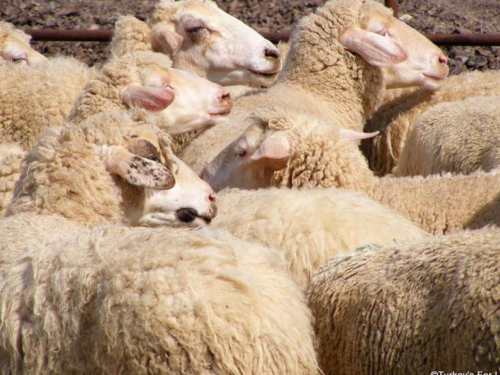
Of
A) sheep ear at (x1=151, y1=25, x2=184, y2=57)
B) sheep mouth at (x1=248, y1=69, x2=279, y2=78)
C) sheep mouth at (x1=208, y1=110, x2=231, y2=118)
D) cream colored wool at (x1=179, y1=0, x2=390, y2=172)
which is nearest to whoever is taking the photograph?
sheep mouth at (x1=208, y1=110, x2=231, y2=118)

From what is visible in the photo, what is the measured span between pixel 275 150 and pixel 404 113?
206 cm

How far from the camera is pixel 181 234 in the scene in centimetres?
251

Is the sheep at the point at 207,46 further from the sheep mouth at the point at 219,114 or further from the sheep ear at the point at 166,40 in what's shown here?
the sheep mouth at the point at 219,114

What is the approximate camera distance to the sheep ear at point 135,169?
11.0ft

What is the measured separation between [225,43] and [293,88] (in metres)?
0.60

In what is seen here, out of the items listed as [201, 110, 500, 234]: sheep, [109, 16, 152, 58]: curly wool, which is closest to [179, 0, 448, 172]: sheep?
[109, 16, 152, 58]: curly wool

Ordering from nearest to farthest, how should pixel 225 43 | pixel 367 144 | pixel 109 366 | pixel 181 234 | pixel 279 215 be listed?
pixel 109 366 → pixel 181 234 → pixel 279 215 → pixel 225 43 → pixel 367 144

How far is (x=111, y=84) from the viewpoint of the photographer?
4461 mm

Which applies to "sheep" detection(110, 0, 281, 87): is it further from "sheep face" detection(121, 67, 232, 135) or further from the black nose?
the black nose

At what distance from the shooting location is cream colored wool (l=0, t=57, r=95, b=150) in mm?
5117

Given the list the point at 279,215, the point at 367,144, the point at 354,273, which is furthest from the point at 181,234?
the point at 367,144

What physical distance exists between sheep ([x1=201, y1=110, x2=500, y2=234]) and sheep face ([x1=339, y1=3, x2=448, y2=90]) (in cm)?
142

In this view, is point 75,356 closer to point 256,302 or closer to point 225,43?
point 256,302

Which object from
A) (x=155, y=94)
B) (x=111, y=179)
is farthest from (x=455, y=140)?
(x=111, y=179)
